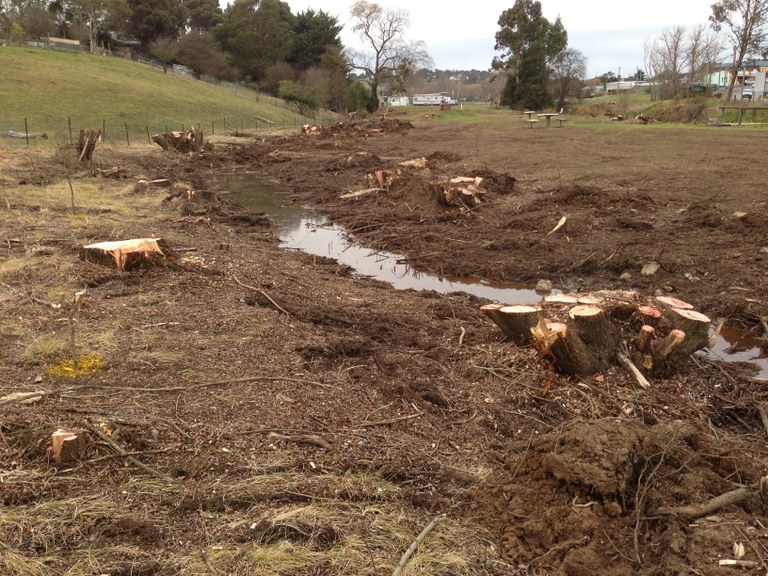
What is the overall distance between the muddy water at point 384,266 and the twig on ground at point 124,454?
18.3ft

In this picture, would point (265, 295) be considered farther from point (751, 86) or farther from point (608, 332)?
point (751, 86)

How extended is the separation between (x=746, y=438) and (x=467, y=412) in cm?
217

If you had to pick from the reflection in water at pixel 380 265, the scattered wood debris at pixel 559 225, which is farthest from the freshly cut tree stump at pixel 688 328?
the scattered wood debris at pixel 559 225

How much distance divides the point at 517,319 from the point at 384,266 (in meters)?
4.96

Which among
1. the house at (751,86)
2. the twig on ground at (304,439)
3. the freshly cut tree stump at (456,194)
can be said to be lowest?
the twig on ground at (304,439)

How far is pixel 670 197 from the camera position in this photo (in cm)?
1340

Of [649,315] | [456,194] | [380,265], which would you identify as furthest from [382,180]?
[649,315]

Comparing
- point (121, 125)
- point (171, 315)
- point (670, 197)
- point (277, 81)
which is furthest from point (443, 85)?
point (171, 315)

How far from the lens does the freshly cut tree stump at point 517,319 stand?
5.48 metres

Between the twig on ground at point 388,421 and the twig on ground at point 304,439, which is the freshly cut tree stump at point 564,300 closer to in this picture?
the twig on ground at point 388,421

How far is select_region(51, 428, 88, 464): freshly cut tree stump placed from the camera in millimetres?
3557

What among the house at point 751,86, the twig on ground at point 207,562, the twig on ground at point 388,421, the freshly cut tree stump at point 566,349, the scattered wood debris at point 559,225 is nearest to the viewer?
the twig on ground at point 207,562

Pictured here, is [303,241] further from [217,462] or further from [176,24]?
[176,24]

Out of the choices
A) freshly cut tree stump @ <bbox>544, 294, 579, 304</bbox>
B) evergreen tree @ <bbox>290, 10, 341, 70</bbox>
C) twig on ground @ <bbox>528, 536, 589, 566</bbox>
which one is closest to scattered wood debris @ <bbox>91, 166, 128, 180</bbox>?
freshly cut tree stump @ <bbox>544, 294, 579, 304</bbox>
